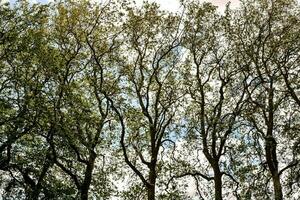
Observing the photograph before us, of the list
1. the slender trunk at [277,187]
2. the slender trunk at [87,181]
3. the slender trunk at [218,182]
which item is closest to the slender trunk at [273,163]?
the slender trunk at [277,187]

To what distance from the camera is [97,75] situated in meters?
39.9

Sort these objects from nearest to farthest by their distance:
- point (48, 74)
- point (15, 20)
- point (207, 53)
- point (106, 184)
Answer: point (15, 20), point (48, 74), point (106, 184), point (207, 53)

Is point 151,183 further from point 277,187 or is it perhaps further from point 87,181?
point 277,187

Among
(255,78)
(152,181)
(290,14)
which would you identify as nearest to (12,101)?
(152,181)

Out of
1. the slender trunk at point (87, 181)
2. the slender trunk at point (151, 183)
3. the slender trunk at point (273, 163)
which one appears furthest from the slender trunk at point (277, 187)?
the slender trunk at point (87, 181)

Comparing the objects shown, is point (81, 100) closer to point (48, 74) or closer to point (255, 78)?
point (48, 74)

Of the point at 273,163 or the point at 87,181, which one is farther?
Answer: the point at 273,163

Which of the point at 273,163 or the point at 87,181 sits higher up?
the point at 273,163

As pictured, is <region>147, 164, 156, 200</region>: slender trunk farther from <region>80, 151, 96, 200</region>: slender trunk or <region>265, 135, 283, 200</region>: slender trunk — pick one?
<region>265, 135, 283, 200</region>: slender trunk

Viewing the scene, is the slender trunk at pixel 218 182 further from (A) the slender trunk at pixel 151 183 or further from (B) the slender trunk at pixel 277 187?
(A) the slender trunk at pixel 151 183

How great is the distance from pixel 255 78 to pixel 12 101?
61.3 feet

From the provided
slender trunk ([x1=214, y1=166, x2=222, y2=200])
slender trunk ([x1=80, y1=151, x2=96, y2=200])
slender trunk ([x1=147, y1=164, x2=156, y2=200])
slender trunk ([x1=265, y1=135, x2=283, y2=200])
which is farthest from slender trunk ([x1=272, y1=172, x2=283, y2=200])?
slender trunk ([x1=80, y1=151, x2=96, y2=200])

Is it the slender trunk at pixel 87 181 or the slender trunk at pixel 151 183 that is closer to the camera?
the slender trunk at pixel 87 181

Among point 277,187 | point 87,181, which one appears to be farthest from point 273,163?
point 87,181
